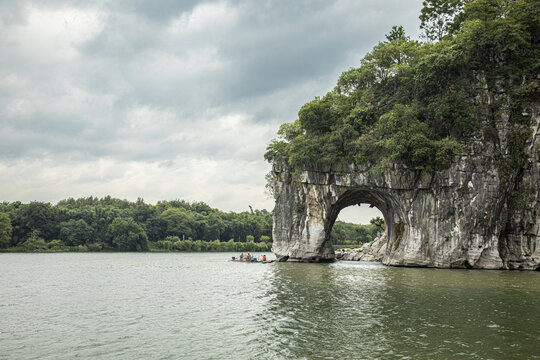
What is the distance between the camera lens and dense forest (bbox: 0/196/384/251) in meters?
69.6

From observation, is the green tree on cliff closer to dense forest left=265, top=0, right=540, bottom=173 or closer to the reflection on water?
dense forest left=265, top=0, right=540, bottom=173

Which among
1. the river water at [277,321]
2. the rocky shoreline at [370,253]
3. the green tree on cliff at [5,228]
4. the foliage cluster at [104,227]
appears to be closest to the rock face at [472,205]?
the river water at [277,321]

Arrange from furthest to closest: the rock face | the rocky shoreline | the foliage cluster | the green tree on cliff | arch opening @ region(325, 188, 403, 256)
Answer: the foliage cluster, the green tree on cliff, the rocky shoreline, arch opening @ region(325, 188, 403, 256), the rock face

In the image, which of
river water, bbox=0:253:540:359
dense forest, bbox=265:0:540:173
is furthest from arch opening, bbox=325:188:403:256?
river water, bbox=0:253:540:359

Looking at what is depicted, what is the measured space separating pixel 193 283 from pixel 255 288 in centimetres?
505

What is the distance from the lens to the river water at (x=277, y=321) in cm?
970

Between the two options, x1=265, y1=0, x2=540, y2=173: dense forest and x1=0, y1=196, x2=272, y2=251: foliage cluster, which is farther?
x1=0, y1=196, x2=272, y2=251: foliage cluster

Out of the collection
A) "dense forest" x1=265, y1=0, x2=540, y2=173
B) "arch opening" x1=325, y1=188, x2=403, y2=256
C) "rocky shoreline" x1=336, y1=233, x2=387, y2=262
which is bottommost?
"rocky shoreline" x1=336, y1=233, x2=387, y2=262

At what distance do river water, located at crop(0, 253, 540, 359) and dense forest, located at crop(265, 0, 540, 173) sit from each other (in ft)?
40.9

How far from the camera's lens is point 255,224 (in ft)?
341

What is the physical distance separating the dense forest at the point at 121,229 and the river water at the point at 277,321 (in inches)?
1466

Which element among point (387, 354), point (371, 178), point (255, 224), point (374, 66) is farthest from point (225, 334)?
point (255, 224)

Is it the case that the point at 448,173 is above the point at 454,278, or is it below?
above

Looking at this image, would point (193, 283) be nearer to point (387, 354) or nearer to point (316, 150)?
point (387, 354)
